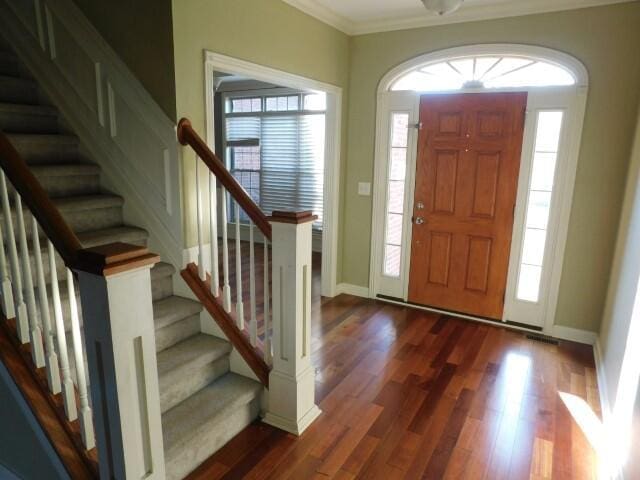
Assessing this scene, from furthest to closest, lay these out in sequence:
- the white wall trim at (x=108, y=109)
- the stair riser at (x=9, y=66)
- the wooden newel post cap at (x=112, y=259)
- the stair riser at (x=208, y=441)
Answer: the stair riser at (x=9, y=66)
the white wall trim at (x=108, y=109)
the stair riser at (x=208, y=441)
the wooden newel post cap at (x=112, y=259)

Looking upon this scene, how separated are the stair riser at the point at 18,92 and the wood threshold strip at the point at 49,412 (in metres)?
1.87

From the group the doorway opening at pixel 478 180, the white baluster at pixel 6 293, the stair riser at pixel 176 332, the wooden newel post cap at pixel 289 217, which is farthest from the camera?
the doorway opening at pixel 478 180

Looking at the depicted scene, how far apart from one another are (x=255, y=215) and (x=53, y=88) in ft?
6.05

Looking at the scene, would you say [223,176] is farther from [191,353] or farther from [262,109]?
[262,109]

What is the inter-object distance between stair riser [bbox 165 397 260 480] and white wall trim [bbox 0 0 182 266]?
0.99 meters

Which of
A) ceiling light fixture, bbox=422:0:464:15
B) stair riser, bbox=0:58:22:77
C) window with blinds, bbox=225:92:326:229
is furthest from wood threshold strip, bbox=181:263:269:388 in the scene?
window with blinds, bbox=225:92:326:229

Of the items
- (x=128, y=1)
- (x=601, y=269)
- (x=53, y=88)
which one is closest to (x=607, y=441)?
(x=601, y=269)

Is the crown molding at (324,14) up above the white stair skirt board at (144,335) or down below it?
above

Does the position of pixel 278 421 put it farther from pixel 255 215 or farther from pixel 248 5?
pixel 248 5

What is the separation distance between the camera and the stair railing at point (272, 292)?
216cm

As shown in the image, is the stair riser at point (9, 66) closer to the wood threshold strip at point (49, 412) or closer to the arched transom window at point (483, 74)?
the wood threshold strip at point (49, 412)

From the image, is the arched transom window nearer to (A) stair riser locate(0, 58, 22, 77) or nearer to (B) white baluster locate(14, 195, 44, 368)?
(A) stair riser locate(0, 58, 22, 77)

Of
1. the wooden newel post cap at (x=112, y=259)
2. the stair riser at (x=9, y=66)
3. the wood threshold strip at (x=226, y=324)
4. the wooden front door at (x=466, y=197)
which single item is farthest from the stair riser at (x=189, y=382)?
the stair riser at (x=9, y=66)

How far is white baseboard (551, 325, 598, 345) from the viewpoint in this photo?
A: 3465 millimetres
